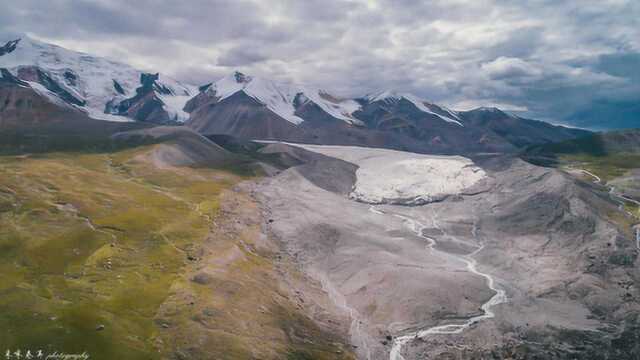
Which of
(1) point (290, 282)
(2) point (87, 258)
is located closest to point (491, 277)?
(1) point (290, 282)

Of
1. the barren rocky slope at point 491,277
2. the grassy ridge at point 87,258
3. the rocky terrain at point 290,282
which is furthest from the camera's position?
the barren rocky slope at point 491,277

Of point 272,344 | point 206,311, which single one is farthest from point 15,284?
point 272,344

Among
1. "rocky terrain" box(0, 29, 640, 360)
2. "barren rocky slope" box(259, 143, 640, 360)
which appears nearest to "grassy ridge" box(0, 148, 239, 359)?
"rocky terrain" box(0, 29, 640, 360)

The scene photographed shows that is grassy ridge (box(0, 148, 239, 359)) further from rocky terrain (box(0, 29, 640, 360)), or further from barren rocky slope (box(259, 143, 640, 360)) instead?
barren rocky slope (box(259, 143, 640, 360))

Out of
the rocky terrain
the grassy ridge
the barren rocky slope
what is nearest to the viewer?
the grassy ridge

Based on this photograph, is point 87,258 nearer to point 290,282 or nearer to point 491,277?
point 290,282

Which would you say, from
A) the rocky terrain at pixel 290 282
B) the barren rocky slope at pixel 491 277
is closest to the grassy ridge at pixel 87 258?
the rocky terrain at pixel 290 282

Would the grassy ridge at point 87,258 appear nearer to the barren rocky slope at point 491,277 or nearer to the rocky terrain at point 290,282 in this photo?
the rocky terrain at point 290,282

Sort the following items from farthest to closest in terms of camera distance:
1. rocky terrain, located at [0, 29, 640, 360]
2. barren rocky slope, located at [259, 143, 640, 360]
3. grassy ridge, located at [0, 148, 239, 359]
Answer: barren rocky slope, located at [259, 143, 640, 360], rocky terrain, located at [0, 29, 640, 360], grassy ridge, located at [0, 148, 239, 359]

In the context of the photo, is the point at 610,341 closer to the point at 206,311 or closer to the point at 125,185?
the point at 206,311
